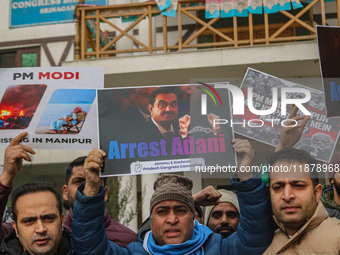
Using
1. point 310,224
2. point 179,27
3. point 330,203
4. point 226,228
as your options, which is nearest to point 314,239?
point 310,224

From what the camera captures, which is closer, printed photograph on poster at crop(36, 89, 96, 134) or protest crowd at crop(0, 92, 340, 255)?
protest crowd at crop(0, 92, 340, 255)

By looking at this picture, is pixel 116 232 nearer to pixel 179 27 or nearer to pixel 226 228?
pixel 226 228

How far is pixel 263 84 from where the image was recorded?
318 centimetres

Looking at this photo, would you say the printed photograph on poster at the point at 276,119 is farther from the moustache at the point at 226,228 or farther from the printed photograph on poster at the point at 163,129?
the moustache at the point at 226,228

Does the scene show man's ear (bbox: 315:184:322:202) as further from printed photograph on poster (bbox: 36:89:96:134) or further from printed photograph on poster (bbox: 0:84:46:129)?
printed photograph on poster (bbox: 0:84:46:129)

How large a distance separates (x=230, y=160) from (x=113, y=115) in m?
0.85

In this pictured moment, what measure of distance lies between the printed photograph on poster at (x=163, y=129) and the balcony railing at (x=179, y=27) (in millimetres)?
3974

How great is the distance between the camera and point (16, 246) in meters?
2.60

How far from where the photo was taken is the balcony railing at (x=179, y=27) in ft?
23.1

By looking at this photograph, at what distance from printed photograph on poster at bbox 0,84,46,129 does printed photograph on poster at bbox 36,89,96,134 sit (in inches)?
4.3

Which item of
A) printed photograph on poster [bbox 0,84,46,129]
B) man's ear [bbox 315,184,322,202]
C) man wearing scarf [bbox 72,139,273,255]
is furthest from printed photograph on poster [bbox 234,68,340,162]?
printed photograph on poster [bbox 0,84,46,129]

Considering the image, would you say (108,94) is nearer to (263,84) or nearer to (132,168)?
(132,168)

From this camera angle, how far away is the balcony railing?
704 cm

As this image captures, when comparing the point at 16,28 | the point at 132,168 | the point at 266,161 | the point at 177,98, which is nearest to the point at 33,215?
the point at 132,168
